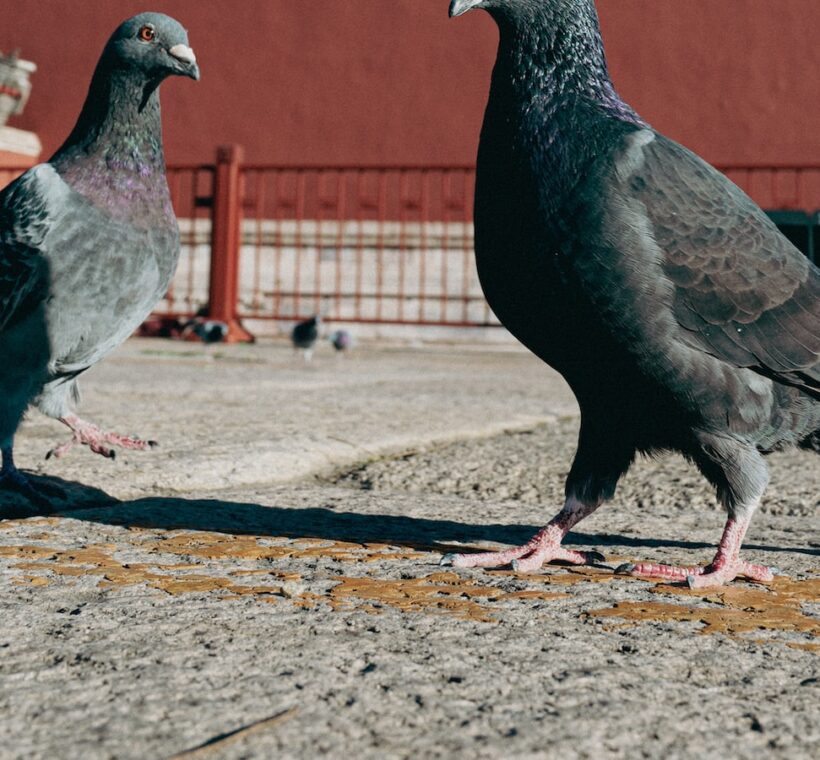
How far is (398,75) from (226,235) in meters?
3.00

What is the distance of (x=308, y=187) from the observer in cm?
1248

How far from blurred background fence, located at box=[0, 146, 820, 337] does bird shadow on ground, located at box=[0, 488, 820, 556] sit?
893 centimetres

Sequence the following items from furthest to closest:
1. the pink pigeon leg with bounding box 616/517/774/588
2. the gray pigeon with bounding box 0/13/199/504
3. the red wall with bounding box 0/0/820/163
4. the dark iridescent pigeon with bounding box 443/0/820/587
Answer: the red wall with bounding box 0/0/820/163 < the gray pigeon with bounding box 0/13/199/504 < the dark iridescent pigeon with bounding box 443/0/820/587 < the pink pigeon leg with bounding box 616/517/774/588

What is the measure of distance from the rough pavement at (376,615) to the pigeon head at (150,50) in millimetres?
1003

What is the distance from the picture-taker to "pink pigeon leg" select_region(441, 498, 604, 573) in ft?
6.06

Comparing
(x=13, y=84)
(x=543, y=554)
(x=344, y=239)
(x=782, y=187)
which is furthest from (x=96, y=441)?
(x=13, y=84)

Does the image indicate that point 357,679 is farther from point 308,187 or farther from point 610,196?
point 308,187

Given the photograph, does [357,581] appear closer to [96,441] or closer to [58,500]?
[58,500]

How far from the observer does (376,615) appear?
1.43 metres

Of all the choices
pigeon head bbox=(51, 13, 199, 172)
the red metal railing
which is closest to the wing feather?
pigeon head bbox=(51, 13, 199, 172)

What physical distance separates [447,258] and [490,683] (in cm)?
1095

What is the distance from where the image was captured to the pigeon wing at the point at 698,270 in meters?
1.93

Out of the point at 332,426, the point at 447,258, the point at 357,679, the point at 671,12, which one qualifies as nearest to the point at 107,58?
the point at 332,426

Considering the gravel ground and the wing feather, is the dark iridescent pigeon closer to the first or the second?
the wing feather
